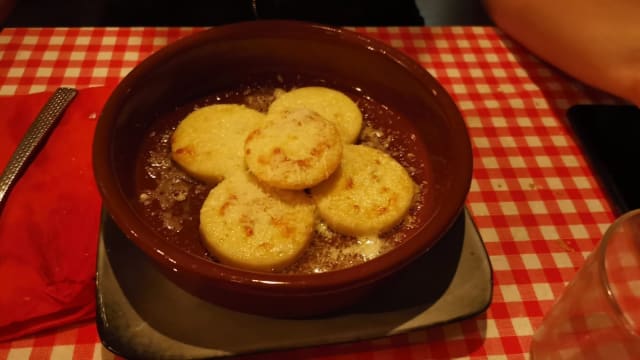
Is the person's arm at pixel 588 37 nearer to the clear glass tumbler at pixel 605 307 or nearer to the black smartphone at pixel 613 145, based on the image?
the black smartphone at pixel 613 145

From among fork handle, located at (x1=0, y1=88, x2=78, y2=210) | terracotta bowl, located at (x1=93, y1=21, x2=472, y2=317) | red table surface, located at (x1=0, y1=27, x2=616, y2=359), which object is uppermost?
terracotta bowl, located at (x1=93, y1=21, x2=472, y2=317)

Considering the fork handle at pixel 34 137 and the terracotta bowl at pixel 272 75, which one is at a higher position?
the terracotta bowl at pixel 272 75

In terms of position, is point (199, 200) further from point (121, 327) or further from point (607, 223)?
point (607, 223)

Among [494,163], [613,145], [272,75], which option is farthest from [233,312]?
[613,145]

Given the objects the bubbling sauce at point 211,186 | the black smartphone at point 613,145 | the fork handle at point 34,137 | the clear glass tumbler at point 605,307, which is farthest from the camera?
the black smartphone at point 613,145

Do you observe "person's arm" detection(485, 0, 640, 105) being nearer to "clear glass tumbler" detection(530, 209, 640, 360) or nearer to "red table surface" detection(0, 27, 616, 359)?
"red table surface" detection(0, 27, 616, 359)

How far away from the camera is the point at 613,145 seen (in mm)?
1072

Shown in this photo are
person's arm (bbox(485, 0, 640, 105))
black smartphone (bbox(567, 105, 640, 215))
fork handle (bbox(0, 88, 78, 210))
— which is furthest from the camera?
person's arm (bbox(485, 0, 640, 105))

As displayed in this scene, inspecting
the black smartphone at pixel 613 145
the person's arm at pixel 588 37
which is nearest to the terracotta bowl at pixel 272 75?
the black smartphone at pixel 613 145

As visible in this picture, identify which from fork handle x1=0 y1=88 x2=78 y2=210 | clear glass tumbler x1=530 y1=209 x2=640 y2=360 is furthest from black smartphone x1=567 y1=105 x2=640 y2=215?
fork handle x1=0 y1=88 x2=78 y2=210

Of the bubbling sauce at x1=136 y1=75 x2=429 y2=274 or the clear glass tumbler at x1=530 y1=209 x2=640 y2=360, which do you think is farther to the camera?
the bubbling sauce at x1=136 y1=75 x2=429 y2=274

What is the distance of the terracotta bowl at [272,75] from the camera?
0.65m

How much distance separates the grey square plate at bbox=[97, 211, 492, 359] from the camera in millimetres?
701

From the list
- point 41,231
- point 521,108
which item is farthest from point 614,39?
point 41,231
